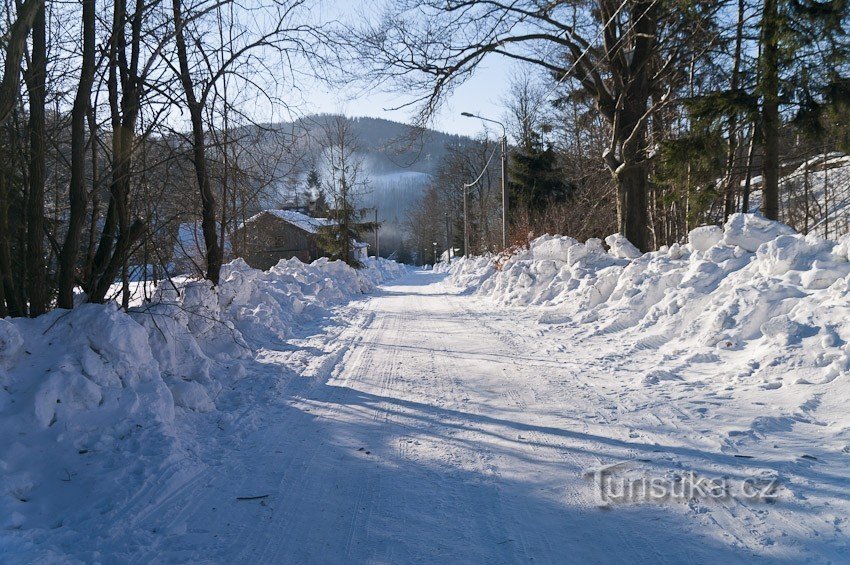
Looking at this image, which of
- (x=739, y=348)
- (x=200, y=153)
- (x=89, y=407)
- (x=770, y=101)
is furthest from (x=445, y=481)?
(x=770, y=101)

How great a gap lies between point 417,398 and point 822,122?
10019 millimetres

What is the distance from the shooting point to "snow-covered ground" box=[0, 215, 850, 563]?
3.05m

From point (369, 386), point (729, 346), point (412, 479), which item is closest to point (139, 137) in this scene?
point (369, 386)

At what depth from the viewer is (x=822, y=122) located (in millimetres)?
10227

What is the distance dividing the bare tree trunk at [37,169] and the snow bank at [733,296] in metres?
7.59

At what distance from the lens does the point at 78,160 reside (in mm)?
5445

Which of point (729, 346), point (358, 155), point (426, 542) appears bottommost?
point (426, 542)

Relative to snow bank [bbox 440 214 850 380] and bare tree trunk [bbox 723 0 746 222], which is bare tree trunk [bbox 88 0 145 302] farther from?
bare tree trunk [bbox 723 0 746 222]

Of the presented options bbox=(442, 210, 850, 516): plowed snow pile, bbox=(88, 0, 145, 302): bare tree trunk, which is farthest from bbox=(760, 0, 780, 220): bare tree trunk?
bbox=(88, 0, 145, 302): bare tree trunk

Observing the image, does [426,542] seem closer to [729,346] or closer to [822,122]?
[729,346]

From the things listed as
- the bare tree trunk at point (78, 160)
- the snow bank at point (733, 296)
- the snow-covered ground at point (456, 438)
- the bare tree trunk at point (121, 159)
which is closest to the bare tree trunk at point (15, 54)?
the bare tree trunk at point (78, 160)

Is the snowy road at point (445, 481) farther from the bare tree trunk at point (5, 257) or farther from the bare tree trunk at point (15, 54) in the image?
the bare tree trunk at point (15, 54)

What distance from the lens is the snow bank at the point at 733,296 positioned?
18.4 feet

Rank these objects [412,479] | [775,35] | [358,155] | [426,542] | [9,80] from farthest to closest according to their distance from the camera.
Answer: [358,155] → [775,35] → [9,80] → [412,479] → [426,542]
